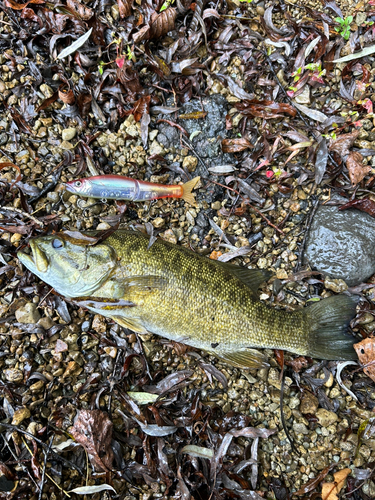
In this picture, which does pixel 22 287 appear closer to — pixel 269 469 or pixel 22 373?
pixel 22 373

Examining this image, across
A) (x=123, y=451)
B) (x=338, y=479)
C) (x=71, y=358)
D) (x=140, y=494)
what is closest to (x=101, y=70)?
(x=71, y=358)

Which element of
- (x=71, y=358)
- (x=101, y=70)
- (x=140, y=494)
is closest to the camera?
(x=140, y=494)

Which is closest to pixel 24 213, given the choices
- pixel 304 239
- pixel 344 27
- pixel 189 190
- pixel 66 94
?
pixel 66 94

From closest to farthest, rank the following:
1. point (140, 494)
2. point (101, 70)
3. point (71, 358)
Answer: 1. point (140, 494)
2. point (71, 358)
3. point (101, 70)

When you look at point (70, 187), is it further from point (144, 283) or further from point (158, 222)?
point (144, 283)

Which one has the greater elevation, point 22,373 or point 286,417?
point 22,373

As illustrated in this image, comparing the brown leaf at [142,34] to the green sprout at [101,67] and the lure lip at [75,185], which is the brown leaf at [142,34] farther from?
the lure lip at [75,185]

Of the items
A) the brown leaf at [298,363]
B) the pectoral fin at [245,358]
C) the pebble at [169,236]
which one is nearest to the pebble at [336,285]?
the brown leaf at [298,363]
